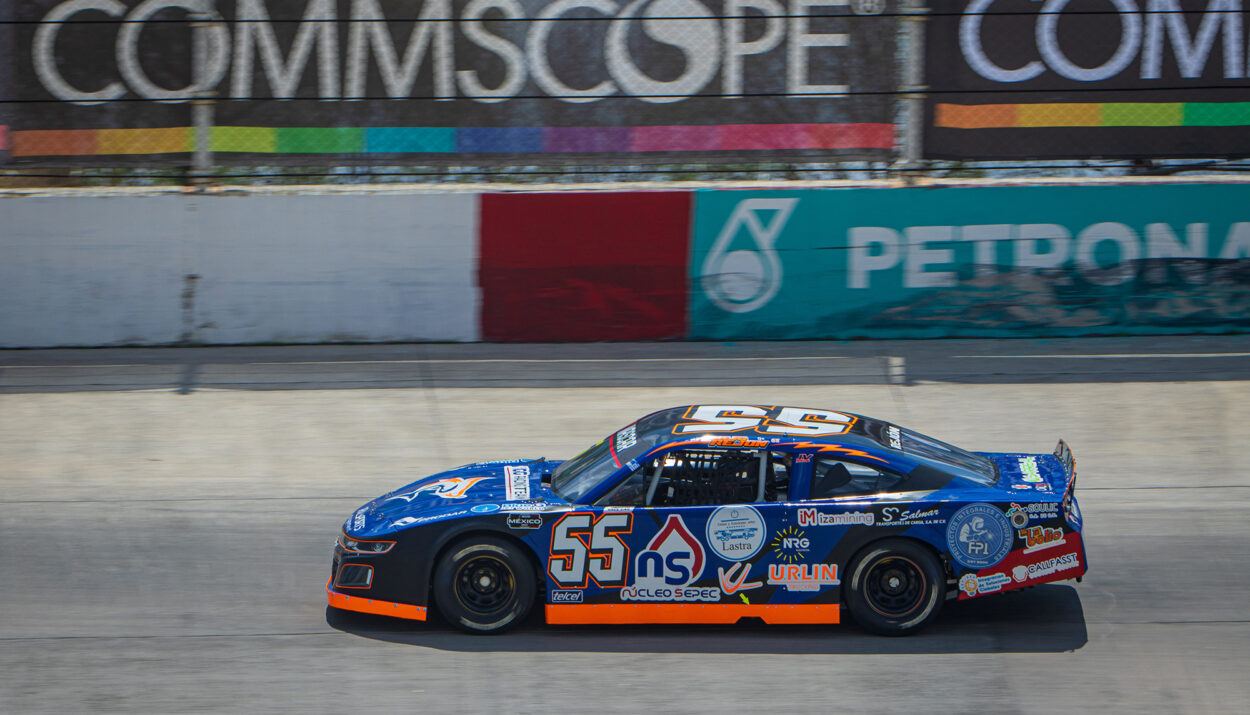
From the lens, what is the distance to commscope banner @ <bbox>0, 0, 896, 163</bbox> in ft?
38.4

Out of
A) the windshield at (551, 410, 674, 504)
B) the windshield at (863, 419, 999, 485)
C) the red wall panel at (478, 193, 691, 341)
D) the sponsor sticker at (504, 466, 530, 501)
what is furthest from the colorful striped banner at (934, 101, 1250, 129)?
the sponsor sticker at (504, 466, 530, 501)

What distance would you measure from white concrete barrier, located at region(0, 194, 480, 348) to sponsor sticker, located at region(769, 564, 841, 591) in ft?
21.1

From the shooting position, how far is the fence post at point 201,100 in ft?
38.3

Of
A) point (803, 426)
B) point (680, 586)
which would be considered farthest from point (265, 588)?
point (803, 426)

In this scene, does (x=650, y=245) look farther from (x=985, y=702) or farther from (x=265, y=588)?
(x=985, y=702)

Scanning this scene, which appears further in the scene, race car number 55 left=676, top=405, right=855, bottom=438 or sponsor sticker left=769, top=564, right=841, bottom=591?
race car number 55 left=676, top=405, right=855, bottom=438

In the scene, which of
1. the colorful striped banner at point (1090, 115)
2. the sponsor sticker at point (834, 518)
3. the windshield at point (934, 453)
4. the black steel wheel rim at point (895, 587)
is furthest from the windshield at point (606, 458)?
the colorful striped banner at point (1090, 115)

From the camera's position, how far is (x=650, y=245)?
38.9 ft

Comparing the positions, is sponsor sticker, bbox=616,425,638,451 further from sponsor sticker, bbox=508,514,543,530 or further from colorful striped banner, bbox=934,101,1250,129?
colorful striped banner, bbox=934,101,1250,129

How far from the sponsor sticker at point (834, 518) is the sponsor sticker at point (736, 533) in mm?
217

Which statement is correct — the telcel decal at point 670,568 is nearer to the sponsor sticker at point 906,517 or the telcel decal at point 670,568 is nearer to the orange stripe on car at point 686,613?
the orange stripe on car at point 686,613

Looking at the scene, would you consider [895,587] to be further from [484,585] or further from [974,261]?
[974,261]

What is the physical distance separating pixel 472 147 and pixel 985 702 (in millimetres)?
7947

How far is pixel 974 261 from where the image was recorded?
38.8ft
